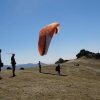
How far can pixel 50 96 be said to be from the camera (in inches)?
701

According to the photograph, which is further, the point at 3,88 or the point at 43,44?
the point at 43,44

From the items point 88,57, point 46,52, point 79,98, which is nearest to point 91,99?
point 79,98

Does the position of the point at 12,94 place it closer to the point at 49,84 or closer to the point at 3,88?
the point at 3,88

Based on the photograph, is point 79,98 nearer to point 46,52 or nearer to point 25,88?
point 25,88

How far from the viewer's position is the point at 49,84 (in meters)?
22.4

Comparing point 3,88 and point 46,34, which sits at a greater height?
point 46,34

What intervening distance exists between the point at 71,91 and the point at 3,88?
21.5ft

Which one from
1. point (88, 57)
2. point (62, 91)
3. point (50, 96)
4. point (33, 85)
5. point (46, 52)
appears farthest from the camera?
point (88, 57)

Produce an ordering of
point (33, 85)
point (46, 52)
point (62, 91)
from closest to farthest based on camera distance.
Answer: point (62, 91), point (33, 85), point (46, 52)

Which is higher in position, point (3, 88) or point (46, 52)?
point (46, 52)

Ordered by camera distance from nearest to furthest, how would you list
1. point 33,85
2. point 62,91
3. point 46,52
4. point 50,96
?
1. point 50,96
2. point 62,91
3. point 33,85
4. point 46,52

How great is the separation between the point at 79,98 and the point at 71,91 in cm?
214

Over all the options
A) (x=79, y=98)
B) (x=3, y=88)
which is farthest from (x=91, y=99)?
(x=3, y=88)

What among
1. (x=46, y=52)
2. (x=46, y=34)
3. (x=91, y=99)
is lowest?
(x=91, y=99)
